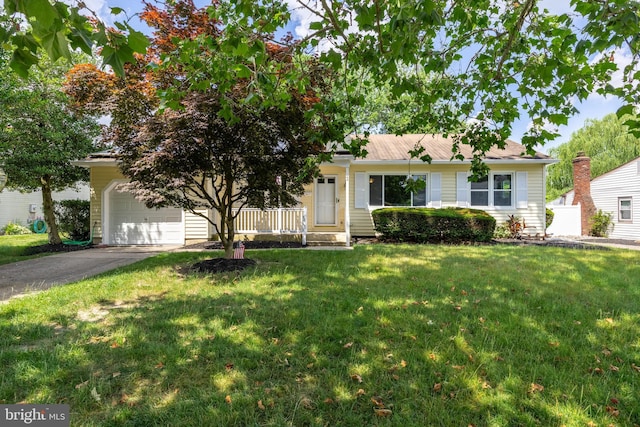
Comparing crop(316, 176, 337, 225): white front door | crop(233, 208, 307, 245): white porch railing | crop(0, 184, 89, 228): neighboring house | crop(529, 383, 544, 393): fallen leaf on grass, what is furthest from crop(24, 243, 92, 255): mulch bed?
crop(529, 383, 544, 393): fallen leaf on grass

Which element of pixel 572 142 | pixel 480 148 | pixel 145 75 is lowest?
pixel 480 148

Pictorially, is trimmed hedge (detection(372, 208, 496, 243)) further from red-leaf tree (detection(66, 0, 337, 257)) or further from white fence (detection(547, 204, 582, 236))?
white fence (detection(547, 204, 582, 236))

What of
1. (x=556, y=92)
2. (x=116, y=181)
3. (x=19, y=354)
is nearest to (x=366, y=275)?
(x=556, y=92)

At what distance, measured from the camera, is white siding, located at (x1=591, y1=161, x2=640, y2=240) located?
13547 millimetres

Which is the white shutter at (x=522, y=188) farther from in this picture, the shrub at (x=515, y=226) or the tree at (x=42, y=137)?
the tree at (x=42, y=137)

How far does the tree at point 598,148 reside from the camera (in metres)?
28.3

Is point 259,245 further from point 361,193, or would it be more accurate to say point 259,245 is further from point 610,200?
point 610,200

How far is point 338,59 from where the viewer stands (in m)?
3.52

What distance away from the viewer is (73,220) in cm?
1158

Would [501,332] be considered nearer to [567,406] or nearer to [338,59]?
[567,406]

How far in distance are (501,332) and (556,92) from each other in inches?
114

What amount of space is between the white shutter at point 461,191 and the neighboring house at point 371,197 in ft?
0.12

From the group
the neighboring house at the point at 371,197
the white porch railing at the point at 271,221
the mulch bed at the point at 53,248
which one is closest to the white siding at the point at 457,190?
the neighboring house at the point at 371,197

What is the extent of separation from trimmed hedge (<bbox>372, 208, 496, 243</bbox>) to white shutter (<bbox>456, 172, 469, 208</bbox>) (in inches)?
60.7
